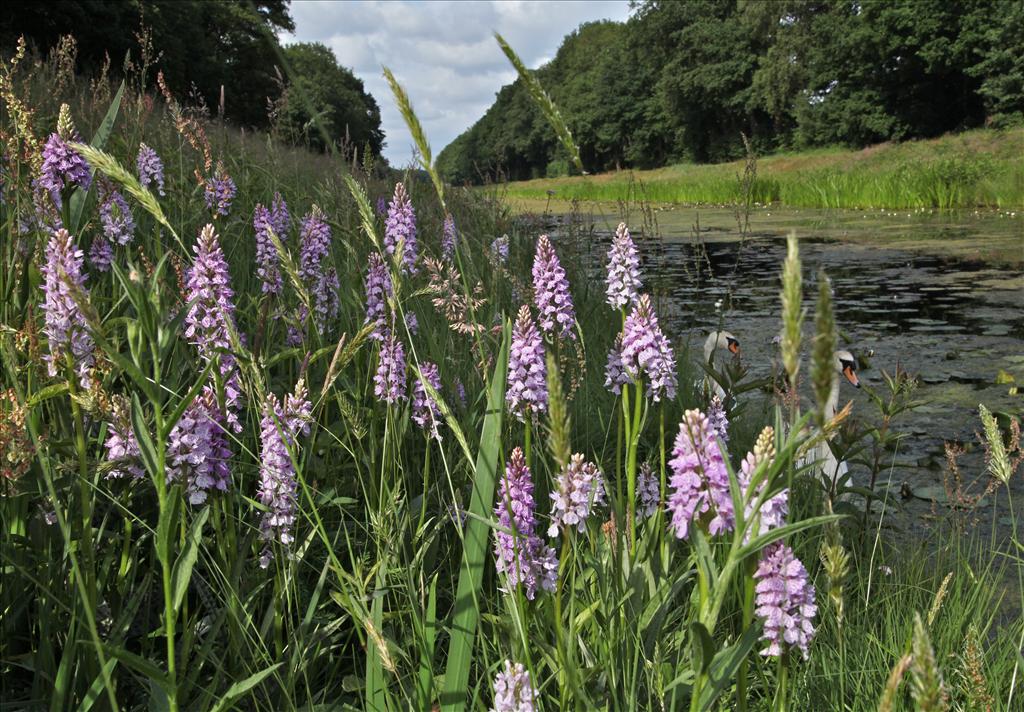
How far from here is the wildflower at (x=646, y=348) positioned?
1673 mm

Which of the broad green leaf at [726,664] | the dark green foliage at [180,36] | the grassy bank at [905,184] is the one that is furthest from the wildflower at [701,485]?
the grassy bank at [905,184]

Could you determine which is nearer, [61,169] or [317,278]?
[61,169]

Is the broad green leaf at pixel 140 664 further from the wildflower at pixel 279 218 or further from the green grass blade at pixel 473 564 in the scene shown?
the wildflower at pixel 279 218

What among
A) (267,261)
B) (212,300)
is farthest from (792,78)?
(212,300)

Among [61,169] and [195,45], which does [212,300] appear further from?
[195,45]

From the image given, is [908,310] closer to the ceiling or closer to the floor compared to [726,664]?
closer to the floor

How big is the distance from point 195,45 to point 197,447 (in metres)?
24.5

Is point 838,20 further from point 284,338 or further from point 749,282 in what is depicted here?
point 284,338

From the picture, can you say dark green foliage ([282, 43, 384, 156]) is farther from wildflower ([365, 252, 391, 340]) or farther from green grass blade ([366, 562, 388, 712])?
green grass blade ([366, 562, 388, 712])

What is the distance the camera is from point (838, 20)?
1641 inches

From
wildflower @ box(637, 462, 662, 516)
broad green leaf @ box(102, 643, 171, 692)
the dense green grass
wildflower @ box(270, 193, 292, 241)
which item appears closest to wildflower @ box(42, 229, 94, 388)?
the dense green grass

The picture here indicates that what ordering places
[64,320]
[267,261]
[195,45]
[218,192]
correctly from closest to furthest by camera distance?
[64,320] < [267,261] < [218,192] < [195,45]

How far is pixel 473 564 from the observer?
1178 mm

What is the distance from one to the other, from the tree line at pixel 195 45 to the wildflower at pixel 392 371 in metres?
0.91
